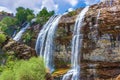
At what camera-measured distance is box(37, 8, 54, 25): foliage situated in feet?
190

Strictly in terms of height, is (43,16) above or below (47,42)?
above

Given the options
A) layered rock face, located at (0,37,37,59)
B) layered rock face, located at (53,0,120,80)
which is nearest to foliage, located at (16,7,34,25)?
layered rock face, located at (53,0,120,80)

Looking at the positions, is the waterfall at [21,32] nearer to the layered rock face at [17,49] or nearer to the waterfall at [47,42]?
the waterfall at [47,42]

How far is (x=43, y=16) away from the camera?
200 feet

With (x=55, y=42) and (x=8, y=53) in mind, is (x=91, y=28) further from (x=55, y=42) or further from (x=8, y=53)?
(x=8, y=53)

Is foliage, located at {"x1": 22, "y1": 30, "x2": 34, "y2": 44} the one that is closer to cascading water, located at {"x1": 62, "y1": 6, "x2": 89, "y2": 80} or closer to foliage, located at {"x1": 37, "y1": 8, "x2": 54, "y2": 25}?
foliage, located at {"x1": 37, "y1": 8, "x2": 54, "y2": 25}

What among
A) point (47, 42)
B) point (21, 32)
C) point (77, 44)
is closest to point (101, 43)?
point (77, 44)

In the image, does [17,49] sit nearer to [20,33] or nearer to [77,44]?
[77,44]

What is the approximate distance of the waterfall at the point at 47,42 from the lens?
51.0 m

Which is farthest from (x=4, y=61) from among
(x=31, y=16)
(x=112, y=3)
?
(x=31, y=16)

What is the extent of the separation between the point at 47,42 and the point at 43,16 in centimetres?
939

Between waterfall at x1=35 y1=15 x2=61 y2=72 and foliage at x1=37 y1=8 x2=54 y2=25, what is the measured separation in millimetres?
3043

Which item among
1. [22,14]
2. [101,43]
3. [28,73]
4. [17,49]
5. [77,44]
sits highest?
[22,14]

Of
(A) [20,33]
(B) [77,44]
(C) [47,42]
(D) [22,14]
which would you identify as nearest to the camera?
(B) [77,44]
